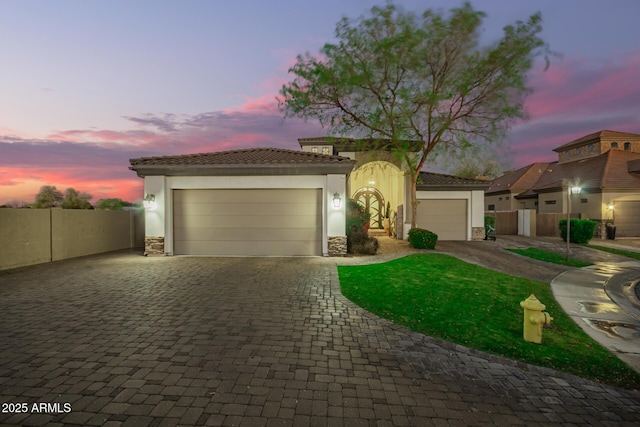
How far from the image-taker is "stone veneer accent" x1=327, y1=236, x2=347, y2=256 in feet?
37.9

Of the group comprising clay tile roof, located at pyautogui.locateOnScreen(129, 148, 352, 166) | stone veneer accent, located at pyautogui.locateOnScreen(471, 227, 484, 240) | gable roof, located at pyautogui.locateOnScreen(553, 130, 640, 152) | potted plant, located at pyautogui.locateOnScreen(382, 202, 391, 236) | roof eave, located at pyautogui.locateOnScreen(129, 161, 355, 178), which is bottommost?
stone veneer accent, located at pyautogui.locateOnScreen(471, 227, 484, 240)

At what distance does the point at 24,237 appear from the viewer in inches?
380

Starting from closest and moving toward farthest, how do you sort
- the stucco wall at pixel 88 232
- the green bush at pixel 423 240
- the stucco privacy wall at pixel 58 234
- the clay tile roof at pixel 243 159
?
the stucco privacy wall at pixel 58 234, the stucco wall at pixel 88 232, the clay tile roof at pixel 243 159, the green bush at pixel 423 240

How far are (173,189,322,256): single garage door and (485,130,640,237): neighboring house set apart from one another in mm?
14848

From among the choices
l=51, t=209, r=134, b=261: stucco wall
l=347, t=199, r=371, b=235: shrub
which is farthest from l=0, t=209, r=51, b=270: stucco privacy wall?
l=347, t=199, r=371, b=235: shrub

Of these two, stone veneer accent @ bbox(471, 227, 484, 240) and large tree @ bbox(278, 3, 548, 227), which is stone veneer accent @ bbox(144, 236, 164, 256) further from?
stone veneer accent @ bbox(471, 227, 484, 240)

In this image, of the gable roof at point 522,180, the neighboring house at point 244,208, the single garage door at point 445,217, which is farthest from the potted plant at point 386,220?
the gable roof at point 522,180

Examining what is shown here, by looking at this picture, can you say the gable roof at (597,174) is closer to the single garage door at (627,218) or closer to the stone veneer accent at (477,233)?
the single garage door at (627,218)

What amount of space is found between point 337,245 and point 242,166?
4822 mm

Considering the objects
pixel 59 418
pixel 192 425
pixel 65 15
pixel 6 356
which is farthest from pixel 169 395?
pixel 65 15

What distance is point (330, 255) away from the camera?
1162cm

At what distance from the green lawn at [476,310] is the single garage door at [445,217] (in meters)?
7.50

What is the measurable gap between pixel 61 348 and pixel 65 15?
12.8 meters

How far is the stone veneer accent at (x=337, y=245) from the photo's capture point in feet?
37.9
